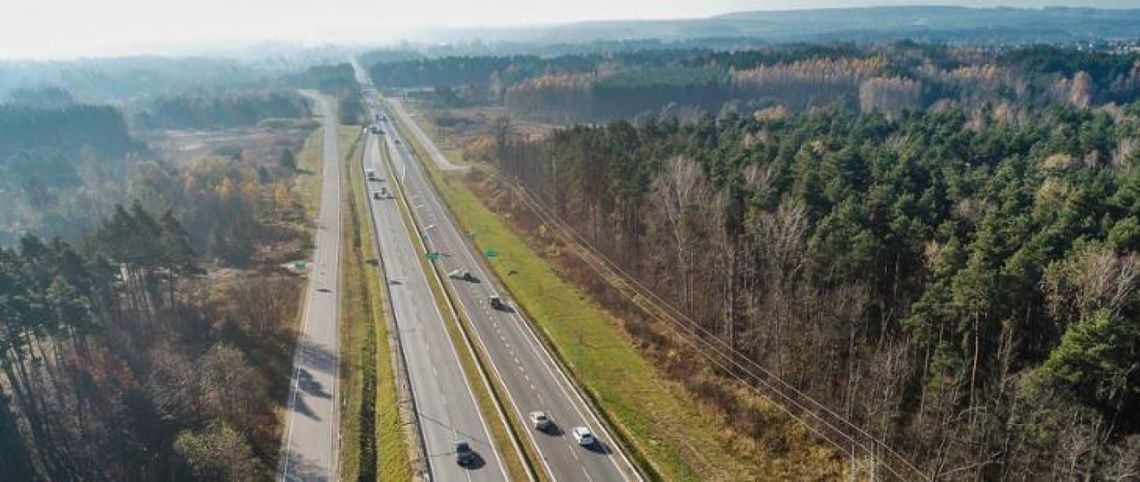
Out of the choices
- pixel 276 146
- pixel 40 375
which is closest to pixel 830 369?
pixel 40 375

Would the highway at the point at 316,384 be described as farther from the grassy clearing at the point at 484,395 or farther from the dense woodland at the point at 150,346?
the grassy clearing at the point at 484,395

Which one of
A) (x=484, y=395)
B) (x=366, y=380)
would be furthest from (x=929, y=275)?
(x=366, y=380)

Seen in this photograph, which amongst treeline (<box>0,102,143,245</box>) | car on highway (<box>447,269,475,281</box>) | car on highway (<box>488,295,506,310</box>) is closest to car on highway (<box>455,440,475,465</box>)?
car on highway (<box>488,295,506,310</box>)

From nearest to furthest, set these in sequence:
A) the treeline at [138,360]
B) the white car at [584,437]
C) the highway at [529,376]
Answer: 1. the highway at [529,376]
2. the white car at [584,437]
3. the treeline at [138,360]

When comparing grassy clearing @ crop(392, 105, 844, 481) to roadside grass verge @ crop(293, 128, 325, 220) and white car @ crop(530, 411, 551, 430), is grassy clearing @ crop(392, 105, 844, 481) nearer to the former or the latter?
white car @ crop(530, 411, 551, 430)

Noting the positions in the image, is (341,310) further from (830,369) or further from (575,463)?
(830,369)

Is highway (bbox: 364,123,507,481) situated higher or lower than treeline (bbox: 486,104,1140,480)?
lower

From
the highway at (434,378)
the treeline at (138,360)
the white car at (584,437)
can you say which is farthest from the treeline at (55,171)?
the white car at (584,437)
